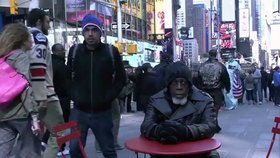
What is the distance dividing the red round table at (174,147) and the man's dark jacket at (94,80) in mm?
1534

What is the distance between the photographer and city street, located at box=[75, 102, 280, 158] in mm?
9375

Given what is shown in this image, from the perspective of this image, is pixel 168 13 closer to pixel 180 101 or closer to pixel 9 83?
pixel 9 83

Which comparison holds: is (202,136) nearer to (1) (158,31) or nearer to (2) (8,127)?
(2) (8,127)

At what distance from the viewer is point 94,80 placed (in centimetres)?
597

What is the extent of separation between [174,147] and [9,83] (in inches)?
67.7

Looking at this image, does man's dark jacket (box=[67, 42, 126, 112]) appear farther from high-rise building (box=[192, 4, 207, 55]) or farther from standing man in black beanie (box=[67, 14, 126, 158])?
high-rise building (box=[192, 4, 207, 55])

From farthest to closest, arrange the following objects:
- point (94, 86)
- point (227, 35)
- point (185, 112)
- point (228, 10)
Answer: point (228, 10)
point (227, 35)
point (94, 86)
point (185, 112)

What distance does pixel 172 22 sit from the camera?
307ft

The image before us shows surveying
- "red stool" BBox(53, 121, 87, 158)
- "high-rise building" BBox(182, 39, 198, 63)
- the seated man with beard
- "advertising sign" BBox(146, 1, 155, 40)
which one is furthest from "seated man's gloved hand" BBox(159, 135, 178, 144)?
"high-rise building" BBox(182, 39, 198, 63)

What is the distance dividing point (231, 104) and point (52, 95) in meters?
13.8

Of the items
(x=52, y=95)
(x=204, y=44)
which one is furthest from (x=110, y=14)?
(x=204, y=44)

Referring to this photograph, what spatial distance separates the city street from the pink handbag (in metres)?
4.07

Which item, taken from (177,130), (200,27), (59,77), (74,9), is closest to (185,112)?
(177,130)

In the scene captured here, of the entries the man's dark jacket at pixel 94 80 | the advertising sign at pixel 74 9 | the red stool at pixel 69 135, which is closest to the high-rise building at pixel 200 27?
the advertising sign at pixel 74 9
